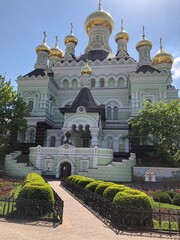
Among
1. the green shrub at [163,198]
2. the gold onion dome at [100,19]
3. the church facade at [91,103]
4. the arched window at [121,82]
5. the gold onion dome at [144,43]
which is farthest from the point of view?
the gold onion dome at [100,19]

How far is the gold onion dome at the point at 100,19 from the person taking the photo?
44.2 m

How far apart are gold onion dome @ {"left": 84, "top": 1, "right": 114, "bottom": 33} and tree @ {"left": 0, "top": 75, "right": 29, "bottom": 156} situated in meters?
25.1

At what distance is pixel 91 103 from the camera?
2925 centimetres

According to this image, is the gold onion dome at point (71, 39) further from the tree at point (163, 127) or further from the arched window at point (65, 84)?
the tree at point (163, 127)

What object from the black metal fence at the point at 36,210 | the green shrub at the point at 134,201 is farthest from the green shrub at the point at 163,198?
the black metal fence at the point at 36,210

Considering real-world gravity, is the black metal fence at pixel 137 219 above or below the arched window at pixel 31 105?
below

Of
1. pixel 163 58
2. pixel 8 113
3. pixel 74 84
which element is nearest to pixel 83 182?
pixel 8 113

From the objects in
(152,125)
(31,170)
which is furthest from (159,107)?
(31,170)

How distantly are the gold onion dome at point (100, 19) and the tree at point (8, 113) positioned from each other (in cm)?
2514

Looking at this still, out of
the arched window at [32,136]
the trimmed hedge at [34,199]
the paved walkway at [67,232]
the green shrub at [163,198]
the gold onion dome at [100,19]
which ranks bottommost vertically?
the paved walkway at [67,232]

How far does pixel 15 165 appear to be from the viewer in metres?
25.2

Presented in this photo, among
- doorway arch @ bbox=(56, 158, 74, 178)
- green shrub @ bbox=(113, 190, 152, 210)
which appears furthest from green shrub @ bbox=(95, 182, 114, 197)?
doorway arch @ bbox=(56, 158, 74, 178)

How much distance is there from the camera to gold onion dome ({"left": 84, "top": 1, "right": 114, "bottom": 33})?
145 ft

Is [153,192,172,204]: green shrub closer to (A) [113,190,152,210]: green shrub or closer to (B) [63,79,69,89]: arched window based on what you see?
(A) [113,190,152,210]: green shrub
